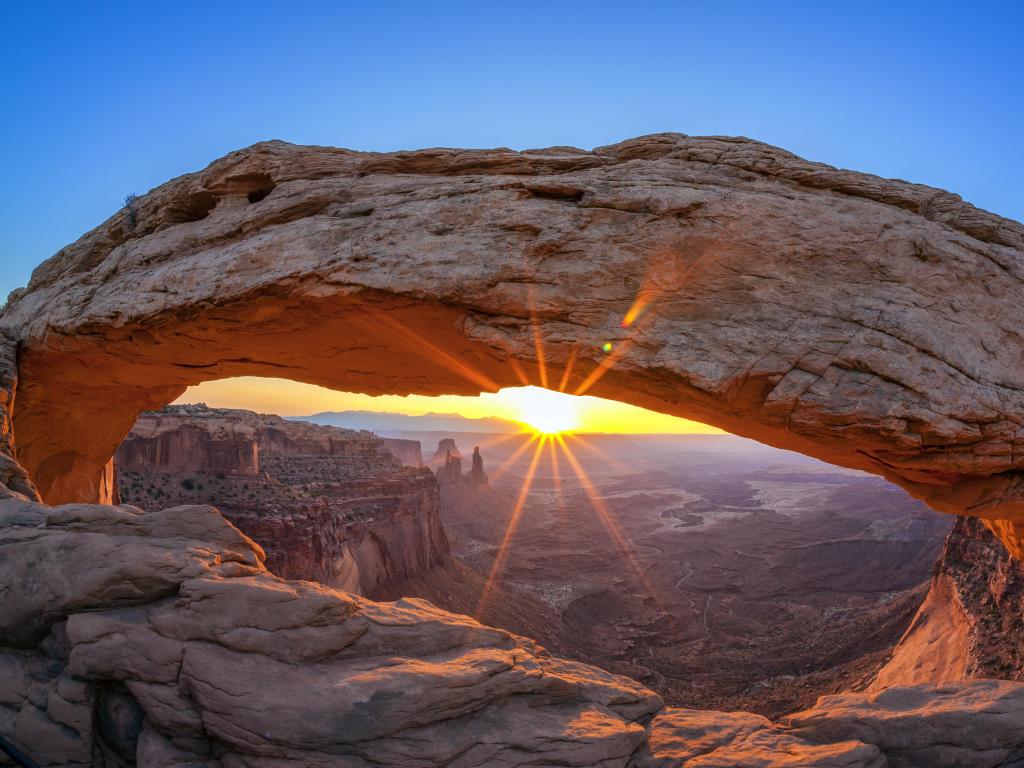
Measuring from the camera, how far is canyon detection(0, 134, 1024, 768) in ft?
18.2

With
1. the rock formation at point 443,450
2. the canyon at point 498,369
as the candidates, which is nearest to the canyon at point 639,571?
the canyon at point 498,369

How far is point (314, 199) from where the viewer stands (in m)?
9.70

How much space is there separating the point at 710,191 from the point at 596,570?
4499cm

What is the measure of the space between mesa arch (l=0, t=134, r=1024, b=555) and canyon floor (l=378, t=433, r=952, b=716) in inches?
567

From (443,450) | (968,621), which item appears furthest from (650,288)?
(443,450)

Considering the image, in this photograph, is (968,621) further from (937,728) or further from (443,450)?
(443,450)

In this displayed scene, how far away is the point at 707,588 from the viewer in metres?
43.2

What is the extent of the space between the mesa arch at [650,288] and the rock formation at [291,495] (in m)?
17.7

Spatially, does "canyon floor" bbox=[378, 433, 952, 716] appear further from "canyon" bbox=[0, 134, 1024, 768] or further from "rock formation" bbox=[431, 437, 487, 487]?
"canyon" bbox=[0, 134, 1024, 768]

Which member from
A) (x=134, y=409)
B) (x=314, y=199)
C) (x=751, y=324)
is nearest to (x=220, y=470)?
(x=134, y=409)

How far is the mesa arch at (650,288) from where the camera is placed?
23.6 feet

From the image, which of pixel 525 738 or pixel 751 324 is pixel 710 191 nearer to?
pixel 751 324

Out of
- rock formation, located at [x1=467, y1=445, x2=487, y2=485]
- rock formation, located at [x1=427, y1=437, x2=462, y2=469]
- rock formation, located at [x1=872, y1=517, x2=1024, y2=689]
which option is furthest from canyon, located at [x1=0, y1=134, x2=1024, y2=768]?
rock formation, located at [x1=427, y1=437, x2=462, y2=469]

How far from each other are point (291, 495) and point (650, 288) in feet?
91.9
